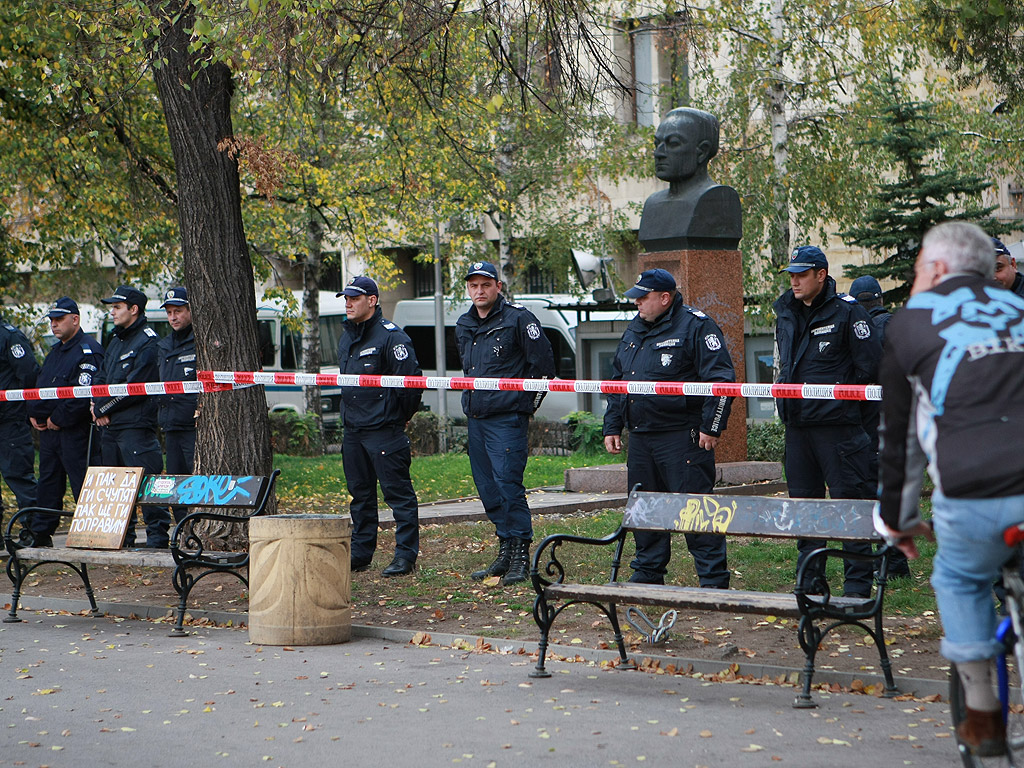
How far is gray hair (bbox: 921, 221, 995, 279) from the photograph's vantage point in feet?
13.3

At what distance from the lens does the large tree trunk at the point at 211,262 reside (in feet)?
33.3

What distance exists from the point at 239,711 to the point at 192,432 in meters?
5.25

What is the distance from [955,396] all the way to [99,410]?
8.42 meters

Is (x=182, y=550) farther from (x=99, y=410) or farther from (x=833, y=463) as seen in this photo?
(x=833, y=463)

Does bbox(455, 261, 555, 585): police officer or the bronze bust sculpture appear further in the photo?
the bronze bust sculpture

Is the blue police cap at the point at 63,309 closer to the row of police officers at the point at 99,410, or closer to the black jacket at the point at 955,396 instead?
the row of police officers at the point at 99,410

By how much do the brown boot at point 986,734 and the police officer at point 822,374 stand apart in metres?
3.31

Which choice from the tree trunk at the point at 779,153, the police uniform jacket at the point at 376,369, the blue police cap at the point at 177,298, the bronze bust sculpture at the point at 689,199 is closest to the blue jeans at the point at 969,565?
the police uniform jacket at the point at 376,369

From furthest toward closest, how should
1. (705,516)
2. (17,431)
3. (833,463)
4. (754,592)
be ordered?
(17,431) < (833,463) < (705,516) < (754,592)

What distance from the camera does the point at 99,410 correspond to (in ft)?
35.5

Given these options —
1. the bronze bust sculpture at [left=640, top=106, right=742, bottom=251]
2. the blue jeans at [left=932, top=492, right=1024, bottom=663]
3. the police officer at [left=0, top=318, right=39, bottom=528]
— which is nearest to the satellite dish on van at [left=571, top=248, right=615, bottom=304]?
the bronze bust sculpture at [left=640, top=106, right=742, bottom=251]

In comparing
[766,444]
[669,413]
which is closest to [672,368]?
[669,413]

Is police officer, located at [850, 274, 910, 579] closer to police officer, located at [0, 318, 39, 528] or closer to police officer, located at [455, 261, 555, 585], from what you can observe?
police officer, located at [455, 261, 555, 585]

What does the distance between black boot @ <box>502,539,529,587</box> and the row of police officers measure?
3.13m
